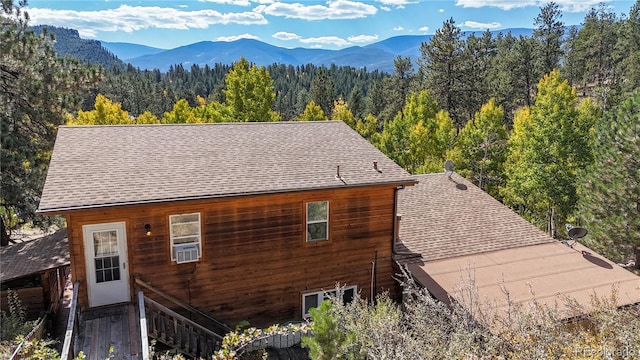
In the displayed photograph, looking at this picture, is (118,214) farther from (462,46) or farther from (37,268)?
(462,46)

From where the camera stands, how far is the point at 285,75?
150500 mm

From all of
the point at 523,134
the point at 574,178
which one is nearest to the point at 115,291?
the point at 574,178

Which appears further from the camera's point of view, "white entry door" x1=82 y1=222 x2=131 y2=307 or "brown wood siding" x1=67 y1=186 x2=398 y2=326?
"brown wood siding" x1=67 y1=186 x2=398 y2=326

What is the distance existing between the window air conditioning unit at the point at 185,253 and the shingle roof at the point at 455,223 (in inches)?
243

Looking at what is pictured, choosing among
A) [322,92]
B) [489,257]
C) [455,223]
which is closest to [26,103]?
[455,223]

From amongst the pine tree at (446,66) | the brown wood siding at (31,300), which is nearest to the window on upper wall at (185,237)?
the brown wood siding at (31,300)

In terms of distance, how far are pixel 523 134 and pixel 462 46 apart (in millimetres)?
15077

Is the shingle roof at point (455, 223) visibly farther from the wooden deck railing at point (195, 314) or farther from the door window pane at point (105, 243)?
the door window pane at point (105, 243)

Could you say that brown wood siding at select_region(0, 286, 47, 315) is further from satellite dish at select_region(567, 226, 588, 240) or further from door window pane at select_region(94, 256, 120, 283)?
satellite dish at select_region(567, 226, 588, 240)

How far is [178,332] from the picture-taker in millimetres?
10219

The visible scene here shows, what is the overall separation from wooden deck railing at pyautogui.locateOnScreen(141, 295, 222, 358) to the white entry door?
90cm

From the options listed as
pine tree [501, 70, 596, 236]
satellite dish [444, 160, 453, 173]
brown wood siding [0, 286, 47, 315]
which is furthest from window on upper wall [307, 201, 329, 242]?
pine tree [501, 70, 596, 236]

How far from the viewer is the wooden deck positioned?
9.05 meters

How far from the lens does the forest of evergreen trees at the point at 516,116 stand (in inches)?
703
